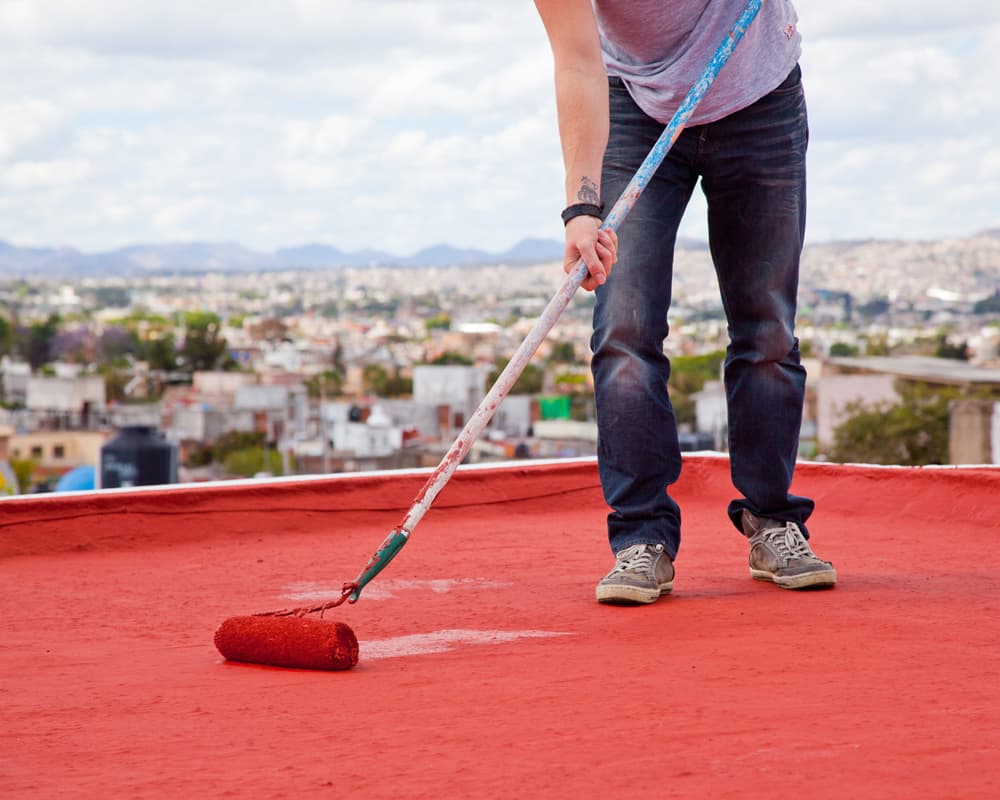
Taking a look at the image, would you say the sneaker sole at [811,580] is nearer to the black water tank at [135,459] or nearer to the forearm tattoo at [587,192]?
the forearm tattoo at [587,192]

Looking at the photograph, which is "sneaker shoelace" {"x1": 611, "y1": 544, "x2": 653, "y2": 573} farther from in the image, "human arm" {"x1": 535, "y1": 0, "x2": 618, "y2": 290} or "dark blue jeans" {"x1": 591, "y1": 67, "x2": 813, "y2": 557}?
"human arm" {"x1": 535, "y1": 0, "x2": 618, "y2": 290}

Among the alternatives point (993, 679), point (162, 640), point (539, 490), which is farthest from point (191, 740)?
point (539, 490)

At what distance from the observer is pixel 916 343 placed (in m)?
64.8

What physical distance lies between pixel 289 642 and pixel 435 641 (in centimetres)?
28

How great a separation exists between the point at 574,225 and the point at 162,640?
3.41 ft

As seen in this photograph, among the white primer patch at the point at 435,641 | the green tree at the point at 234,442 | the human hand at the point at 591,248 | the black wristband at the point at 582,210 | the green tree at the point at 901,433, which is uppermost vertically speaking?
the black wristband at the point at 582,210

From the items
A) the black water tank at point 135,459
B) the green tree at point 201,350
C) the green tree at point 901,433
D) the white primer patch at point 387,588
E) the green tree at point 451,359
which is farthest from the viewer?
the green tree at point 201,350

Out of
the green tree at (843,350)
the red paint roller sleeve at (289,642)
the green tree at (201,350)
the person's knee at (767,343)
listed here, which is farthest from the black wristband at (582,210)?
the green tree at (201,350)

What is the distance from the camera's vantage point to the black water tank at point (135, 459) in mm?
18062

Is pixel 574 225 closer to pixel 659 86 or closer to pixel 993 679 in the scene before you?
pixel 659 86

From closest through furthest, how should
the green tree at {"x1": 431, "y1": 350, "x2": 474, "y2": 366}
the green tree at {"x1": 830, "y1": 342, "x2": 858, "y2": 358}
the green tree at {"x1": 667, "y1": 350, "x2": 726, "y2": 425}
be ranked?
the green tree at {"x1": 667, "y1": 350, "x2": 726, "y2": 425} < the green tree at {"x1": 830, "y1": 342, "x2": 858, "y2": 358} < the green tree at {"x1": 431, "y1": 350, "x2": 474, "y2": 366}

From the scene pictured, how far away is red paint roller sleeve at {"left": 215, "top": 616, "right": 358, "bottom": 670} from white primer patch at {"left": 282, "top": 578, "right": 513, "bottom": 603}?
56 cm

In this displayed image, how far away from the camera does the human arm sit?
2639 mm

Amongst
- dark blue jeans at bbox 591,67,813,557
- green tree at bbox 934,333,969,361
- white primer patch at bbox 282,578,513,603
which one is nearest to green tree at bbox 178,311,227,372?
green tree at bbox 934,333,969,361
